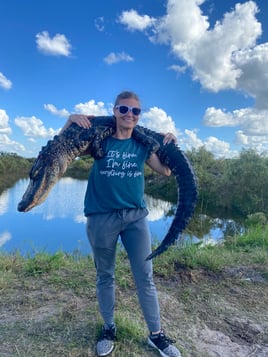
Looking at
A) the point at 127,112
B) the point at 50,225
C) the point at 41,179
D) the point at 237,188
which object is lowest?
the point at 50,225

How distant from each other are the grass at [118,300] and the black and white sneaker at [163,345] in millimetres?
69

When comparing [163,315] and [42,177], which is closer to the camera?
[42,177]

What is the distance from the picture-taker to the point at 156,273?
→ 3936mm

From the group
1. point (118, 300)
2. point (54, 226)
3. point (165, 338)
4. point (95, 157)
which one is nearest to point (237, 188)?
point (54, 226)

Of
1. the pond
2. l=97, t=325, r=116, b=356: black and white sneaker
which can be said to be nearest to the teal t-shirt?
l=97, t=325, r=116, b=356: black and white sneaker

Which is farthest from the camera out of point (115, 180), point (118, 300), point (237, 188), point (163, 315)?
point (237, 188)

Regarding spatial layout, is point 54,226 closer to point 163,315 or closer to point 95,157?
point 163,315

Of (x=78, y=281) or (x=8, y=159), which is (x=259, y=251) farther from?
(x=8, y=159)

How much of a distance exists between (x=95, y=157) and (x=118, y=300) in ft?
5.29

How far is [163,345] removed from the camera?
2443mm

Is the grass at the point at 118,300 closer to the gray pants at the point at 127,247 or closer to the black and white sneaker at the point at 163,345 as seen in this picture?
the black and white sneaker at the point at 163,345

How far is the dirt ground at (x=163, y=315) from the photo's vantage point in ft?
8.22

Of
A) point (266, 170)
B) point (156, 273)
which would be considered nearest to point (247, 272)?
point (156, 273)

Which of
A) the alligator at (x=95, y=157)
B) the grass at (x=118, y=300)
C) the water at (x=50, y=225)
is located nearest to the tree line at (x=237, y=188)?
the water at (x=50, y=225)
